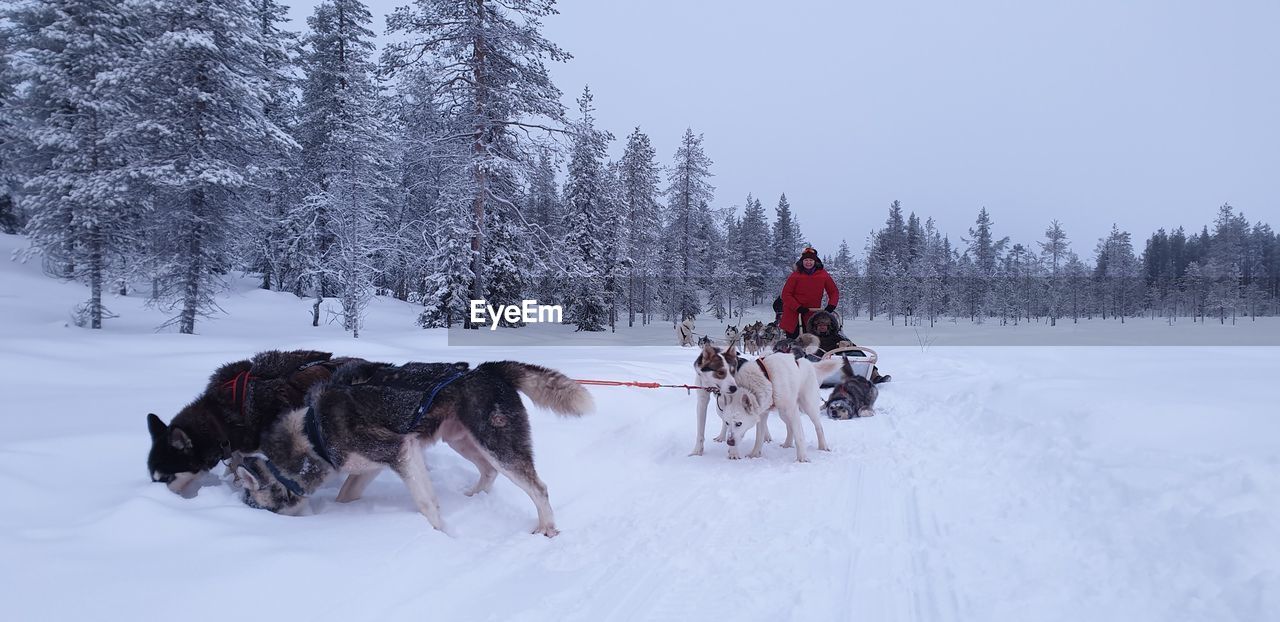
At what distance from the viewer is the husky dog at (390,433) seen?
3.76 m

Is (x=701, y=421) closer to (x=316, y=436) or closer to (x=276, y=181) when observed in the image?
(x=316, y=436)

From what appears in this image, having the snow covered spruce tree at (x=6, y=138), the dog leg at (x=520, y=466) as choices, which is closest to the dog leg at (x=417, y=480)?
the dog leg at (x=520, y=466)

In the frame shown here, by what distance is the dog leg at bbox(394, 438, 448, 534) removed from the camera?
3818mm

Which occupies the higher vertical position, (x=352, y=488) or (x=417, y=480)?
(x=417, y=480)

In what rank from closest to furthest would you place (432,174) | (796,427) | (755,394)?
1. (796,427)
2. (755,394)
3. (432,174)

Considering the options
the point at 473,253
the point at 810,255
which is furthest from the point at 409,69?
the point at 810,255

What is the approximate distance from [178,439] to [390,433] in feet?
4.34

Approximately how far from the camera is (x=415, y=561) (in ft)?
10.9

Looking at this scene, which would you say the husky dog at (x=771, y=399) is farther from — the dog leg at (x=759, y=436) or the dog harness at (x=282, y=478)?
the dog harness at (x=282, y=478)

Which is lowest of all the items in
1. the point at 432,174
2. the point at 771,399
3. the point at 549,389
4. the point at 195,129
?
the point at 771,399

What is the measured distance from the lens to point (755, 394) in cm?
625

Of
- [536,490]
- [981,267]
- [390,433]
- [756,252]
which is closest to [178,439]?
Answer: [390,433]

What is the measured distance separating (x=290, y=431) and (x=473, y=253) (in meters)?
16.0

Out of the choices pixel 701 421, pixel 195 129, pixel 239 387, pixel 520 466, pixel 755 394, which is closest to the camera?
pixel 520 466
